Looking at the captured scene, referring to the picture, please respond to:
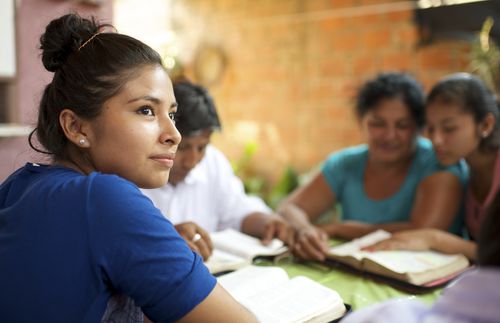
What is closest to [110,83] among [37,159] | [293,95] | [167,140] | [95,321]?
[167,140]

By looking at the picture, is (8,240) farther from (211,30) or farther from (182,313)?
(211,30)

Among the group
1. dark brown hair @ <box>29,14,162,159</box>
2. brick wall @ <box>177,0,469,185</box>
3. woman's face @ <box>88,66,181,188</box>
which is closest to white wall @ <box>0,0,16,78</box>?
dark brown hair @ <box>29,14,162,159</box>

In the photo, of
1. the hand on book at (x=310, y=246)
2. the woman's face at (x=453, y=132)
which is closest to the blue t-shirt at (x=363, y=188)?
the woman's face at (x=453, y=132)

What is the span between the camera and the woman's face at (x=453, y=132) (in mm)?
1745

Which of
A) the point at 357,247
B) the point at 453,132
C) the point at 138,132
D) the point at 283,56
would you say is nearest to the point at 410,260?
the point at 357,247

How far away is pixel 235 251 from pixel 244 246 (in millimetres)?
42

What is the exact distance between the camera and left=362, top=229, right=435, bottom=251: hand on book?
148 centimetres

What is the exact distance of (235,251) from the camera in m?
1.50

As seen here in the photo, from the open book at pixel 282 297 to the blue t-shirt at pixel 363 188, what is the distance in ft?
3.10

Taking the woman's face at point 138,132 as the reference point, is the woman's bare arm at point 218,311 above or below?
below

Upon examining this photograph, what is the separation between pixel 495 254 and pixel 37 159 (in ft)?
3.03

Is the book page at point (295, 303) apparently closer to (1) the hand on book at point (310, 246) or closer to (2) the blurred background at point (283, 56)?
(1) the hand on book at point (310, 246)

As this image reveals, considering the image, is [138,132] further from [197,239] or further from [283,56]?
[283,56]

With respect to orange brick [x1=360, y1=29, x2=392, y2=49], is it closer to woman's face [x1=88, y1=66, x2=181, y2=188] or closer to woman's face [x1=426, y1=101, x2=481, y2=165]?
woman's face [x1=426, y1=101, x2=481, y2=165]
